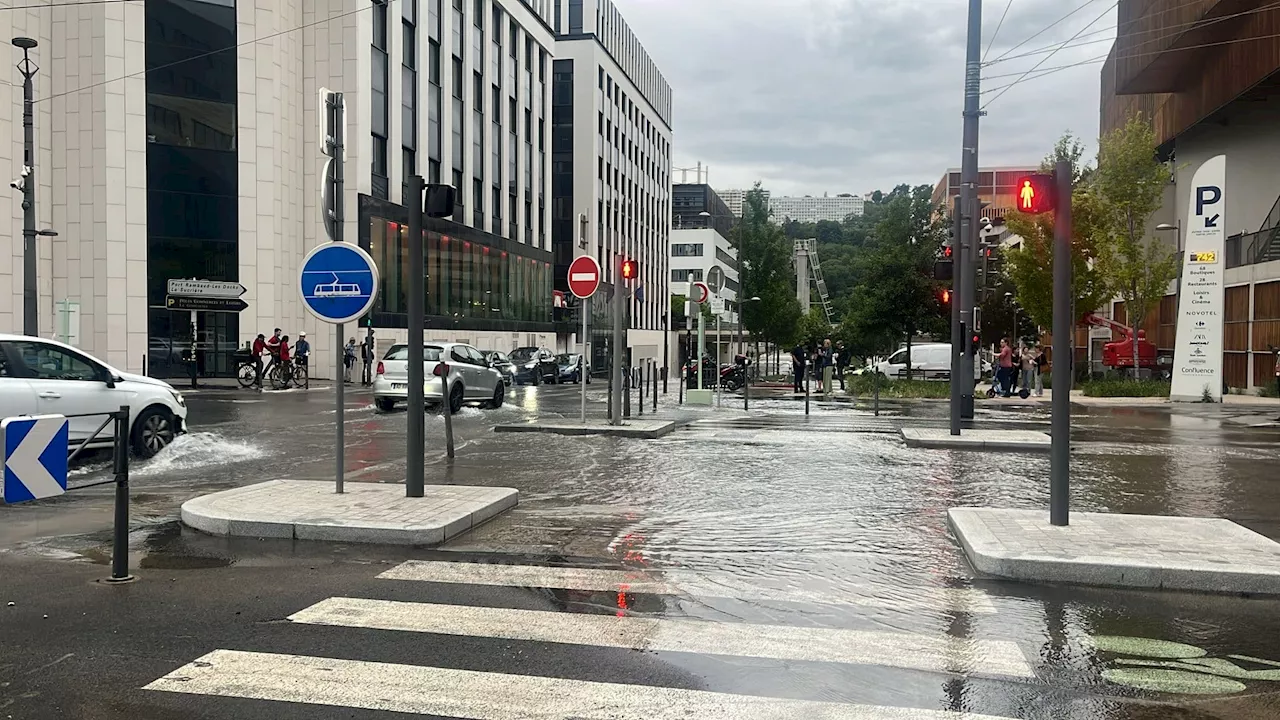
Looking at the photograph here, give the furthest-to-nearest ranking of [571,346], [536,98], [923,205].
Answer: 1. [571,346]
2. [536,98]
3. [923,205]

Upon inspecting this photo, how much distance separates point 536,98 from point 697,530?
184ft

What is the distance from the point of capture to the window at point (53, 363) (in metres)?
11.1

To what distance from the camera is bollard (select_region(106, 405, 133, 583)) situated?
6129 mm

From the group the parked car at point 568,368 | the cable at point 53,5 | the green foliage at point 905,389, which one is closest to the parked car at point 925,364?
the green foliage at point 905,389

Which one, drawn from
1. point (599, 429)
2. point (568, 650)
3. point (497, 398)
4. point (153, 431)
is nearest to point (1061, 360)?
point (568, 650)

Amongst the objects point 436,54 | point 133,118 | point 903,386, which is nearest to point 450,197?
point 903,386

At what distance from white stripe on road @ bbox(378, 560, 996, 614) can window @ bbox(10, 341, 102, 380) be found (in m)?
6.96

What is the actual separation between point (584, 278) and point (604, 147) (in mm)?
56946

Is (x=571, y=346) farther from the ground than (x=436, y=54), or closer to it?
closer to it

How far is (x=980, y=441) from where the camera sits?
1514cm

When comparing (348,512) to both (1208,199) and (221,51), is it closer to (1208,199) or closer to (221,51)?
(1208,199)

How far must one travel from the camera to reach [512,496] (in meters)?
9.24

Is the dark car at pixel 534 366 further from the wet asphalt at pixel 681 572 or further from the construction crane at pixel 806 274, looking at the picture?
the wet asphalt at pixel 681 572

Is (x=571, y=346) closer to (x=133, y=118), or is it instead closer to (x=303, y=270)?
(x=133, y=118)
